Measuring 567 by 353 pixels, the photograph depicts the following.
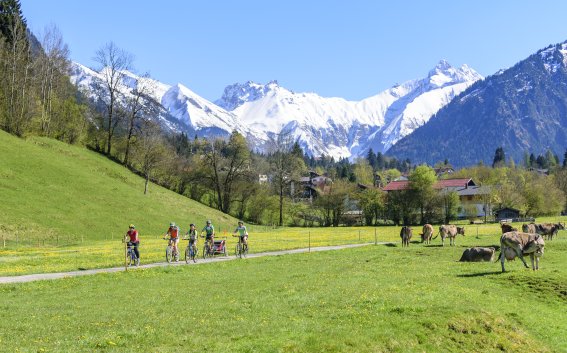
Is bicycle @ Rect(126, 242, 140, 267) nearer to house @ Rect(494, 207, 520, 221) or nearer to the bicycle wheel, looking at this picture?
the bicycle wheel

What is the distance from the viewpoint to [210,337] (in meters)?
14.8

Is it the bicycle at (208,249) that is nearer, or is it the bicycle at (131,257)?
the bicycle at (131,257)

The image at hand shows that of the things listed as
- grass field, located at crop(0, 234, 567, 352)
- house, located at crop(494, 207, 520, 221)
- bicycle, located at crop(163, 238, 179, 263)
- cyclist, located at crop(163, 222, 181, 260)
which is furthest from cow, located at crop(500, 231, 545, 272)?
house, located at crop(494, 207, 520, 221)

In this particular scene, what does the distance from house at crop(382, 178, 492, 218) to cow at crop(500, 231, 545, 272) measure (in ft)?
354

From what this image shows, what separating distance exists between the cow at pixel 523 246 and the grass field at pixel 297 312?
881mm

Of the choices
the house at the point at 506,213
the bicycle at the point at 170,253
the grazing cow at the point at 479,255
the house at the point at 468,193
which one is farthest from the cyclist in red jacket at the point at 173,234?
the house at the point at 506,213

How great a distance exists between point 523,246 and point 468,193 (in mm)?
142548

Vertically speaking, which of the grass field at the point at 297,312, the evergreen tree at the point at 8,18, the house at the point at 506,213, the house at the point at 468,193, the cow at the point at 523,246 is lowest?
the grass field at the point at 297,312

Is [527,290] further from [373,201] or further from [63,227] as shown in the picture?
[373,201]

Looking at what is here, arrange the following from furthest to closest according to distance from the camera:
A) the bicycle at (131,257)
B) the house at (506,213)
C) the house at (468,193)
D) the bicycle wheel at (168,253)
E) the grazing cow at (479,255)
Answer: the house at (468,193) < the house at (506,213) < the bicycle wheel at (168,253) < the bicycle at (131,257) < the grazing cow at (479,255)

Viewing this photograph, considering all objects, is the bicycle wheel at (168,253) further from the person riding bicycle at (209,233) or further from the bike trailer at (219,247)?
the bike trailer at (219,247)

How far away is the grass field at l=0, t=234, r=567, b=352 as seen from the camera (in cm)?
1473

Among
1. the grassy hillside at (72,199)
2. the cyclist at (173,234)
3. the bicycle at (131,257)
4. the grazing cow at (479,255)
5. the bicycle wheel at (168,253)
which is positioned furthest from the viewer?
the grassy hillside at (72,199)

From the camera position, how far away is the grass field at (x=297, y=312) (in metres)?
14.7
